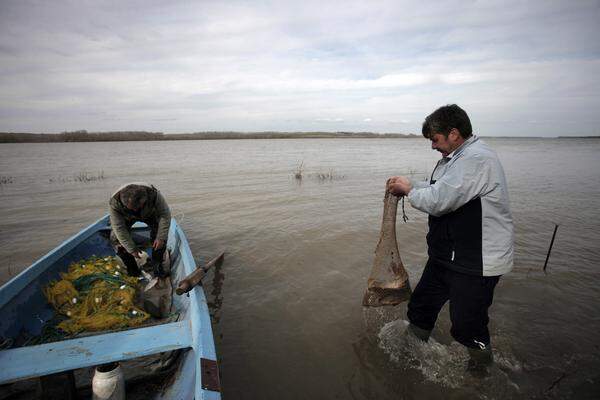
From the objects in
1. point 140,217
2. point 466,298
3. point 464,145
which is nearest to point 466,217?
point 464,145

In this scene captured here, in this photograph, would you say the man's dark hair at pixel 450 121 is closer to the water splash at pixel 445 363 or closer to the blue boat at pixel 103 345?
the water splash at pixel 445 363

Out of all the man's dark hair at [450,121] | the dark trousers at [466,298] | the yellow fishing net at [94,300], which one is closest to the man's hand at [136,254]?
the yellow fishing net at [94,300]

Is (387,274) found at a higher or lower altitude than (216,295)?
higher

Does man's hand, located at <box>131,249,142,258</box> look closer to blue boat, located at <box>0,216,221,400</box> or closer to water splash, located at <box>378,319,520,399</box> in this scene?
blue boat, located at <box>0,216,221,400</box>

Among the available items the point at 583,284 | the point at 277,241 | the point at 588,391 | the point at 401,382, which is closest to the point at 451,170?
the point at 401,382

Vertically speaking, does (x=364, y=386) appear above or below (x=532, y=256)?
below

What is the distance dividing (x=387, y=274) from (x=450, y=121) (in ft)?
5.90

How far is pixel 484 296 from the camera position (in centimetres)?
250

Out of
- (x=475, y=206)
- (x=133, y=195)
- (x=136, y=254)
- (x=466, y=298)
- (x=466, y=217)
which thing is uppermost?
(x=475, y=206)

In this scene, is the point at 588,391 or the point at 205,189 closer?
the point at 588,391

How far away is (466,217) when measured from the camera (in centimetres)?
243

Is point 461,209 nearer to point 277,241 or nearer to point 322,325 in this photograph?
point 322,325

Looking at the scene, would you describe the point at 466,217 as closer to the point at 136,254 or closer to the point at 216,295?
the point at 216,295

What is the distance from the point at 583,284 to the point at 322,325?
4853mm
